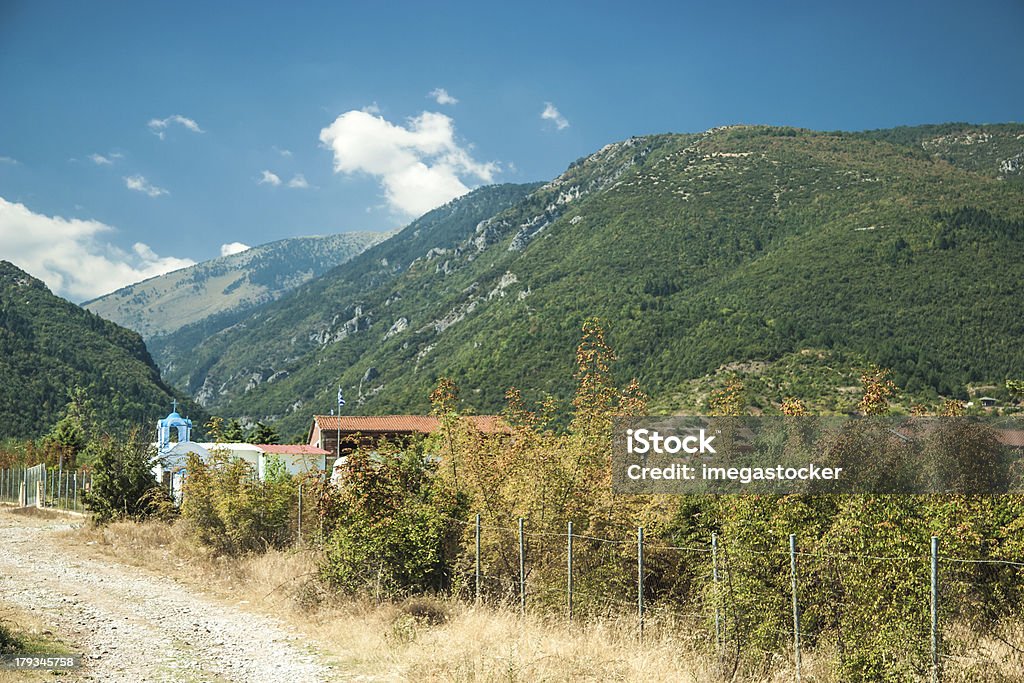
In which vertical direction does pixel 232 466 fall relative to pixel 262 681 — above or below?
above

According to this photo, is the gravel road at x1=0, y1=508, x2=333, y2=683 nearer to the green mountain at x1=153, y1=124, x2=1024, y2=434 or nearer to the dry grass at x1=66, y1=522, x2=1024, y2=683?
the dry grass at x1=66, y1=522, x2=1024, y2=683

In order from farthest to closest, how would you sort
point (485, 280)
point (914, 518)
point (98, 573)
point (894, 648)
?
point (485, 280), point (98, 573), point (914, 518), point (894, 648)

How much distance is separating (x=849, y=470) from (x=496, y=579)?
5745 mm

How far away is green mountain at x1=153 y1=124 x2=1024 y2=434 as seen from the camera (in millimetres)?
64500

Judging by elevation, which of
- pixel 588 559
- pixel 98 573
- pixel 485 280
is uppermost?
pixel 485 280

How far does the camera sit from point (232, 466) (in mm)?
19484

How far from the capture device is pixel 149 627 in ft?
39.7

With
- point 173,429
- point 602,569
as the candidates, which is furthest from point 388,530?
point 173,429

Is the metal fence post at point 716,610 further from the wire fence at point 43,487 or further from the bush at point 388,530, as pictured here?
the wire fence at point 43,487

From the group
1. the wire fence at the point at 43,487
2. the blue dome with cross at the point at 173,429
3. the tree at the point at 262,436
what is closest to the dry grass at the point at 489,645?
the wire fence at the point at 43,487

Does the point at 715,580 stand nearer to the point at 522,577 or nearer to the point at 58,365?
the point at 522,577

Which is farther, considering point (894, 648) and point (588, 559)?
point (588, 559)

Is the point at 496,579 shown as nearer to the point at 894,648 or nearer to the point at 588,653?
the point at 588,653

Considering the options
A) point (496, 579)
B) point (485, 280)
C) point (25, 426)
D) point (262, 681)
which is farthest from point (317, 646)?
point (485, 280)
